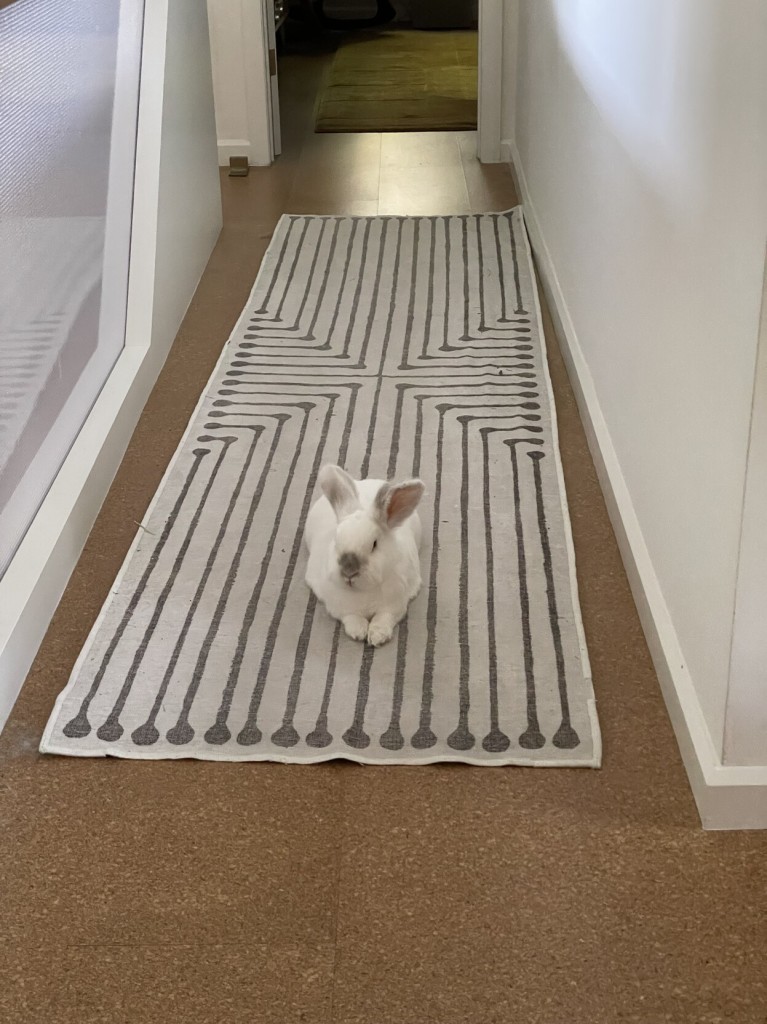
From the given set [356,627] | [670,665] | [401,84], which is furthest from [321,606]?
[401,84]

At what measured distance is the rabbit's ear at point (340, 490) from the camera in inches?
68.5

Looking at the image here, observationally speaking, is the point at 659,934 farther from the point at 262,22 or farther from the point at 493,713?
the point at 262,22

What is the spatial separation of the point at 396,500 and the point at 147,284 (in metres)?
1.25

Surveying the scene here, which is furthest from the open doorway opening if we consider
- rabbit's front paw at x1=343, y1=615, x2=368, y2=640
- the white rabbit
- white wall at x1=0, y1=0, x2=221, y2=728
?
rabbit's front paw at x1=343, y1=615, x2=368, y2=640

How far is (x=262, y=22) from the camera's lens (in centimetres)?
429

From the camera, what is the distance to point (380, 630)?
5.80 ft

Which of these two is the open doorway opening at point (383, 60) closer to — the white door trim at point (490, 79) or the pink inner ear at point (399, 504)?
the white door trim at point (490, 79)

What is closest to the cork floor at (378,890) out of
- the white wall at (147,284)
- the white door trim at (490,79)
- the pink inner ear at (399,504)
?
the white wall at (147,284)

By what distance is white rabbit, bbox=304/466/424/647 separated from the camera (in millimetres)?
1705

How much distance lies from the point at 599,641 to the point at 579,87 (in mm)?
1404

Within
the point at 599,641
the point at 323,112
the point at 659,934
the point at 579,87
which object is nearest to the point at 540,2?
the point at 579,87

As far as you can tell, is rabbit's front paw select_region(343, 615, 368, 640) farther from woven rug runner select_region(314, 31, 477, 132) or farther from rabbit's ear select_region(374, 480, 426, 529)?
woven rug runner select_region(314, 31, 477, 132)

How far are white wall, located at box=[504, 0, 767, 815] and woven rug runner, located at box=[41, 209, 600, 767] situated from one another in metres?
0.20

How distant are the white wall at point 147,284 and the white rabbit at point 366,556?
448 millimetres
